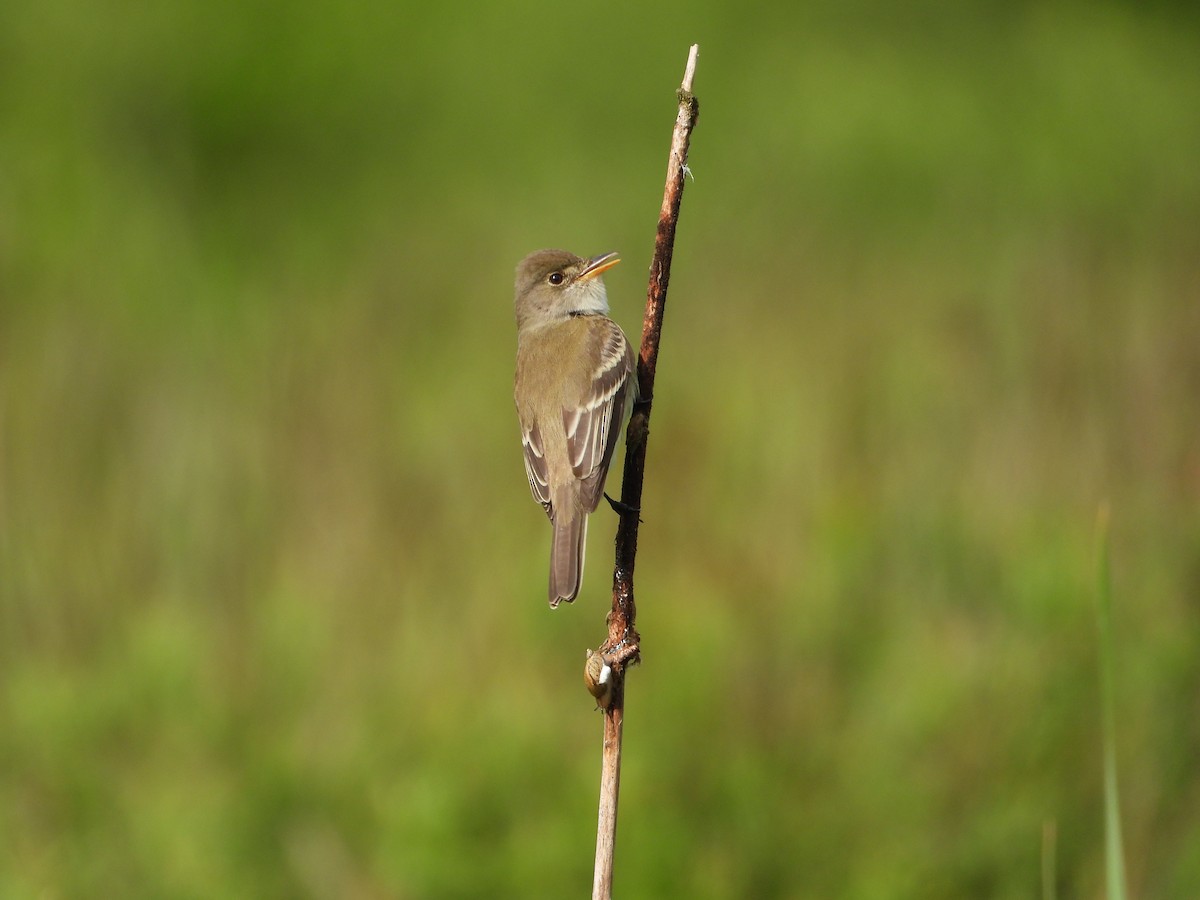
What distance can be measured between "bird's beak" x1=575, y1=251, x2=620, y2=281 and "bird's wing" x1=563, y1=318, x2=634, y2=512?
257mm

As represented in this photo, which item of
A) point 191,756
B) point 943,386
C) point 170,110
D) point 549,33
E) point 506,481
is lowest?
point 191,756

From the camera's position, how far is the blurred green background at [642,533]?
209 inches

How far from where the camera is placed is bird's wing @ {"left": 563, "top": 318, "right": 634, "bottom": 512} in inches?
152

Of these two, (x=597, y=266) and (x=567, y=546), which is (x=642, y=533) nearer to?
(x=597, y=266)

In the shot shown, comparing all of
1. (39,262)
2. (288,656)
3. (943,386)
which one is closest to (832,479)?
(943,386)

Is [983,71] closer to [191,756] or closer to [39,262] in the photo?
[39,262]

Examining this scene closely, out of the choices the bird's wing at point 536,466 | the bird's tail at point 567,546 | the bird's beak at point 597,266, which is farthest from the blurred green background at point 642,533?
the bird's beak at point 597,266

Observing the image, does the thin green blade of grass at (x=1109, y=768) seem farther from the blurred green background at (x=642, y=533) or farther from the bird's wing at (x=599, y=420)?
the blurred green background at (x=642, y=533)

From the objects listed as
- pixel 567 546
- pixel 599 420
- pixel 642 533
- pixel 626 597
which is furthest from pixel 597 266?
pixel 642 533

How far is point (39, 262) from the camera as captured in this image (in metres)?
9.85

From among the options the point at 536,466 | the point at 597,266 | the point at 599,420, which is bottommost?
the point at 536,466

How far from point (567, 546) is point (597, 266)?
117cm

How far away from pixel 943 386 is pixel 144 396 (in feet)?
14.3

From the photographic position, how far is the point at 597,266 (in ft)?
14.7
